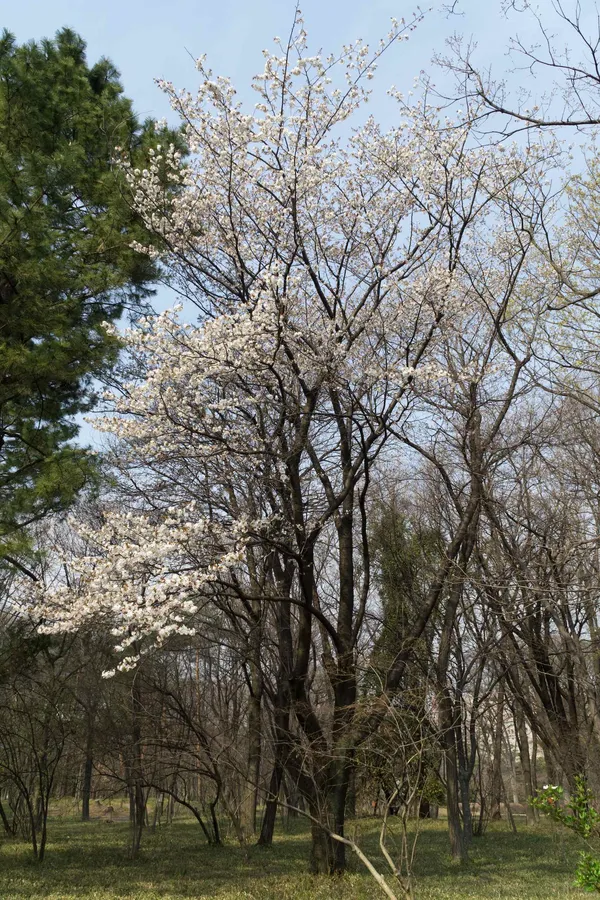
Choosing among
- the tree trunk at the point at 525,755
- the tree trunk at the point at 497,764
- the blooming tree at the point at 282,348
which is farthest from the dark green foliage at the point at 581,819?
the tree trunk at the point at 525,755

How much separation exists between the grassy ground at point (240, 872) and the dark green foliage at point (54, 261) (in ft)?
15.4

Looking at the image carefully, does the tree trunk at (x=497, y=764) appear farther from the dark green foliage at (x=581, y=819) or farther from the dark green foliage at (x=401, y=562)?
the dark green foliage at (x=581, y=819)

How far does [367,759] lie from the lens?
9.23 metres

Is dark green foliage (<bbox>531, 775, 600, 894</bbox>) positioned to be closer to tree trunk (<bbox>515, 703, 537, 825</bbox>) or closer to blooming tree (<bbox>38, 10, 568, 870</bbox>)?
blooming tree (<bbox>38, 10, 568, 870</bbox>)

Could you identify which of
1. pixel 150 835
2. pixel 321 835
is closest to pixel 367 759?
pixel 321 835

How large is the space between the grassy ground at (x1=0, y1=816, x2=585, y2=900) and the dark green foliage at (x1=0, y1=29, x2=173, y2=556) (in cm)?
468

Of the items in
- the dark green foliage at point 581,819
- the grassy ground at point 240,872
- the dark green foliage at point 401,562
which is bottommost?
the grassy ground at point 240,872

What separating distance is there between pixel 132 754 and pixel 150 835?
18.9 ft

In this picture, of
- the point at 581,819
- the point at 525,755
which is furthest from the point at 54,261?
the point at 525,755

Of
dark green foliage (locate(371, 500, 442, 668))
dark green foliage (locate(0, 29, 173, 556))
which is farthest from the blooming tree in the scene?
dark green foliage (locate(371, 500, 442, 668))

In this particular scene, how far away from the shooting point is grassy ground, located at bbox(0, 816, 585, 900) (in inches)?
310

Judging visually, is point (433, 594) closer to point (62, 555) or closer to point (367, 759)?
point (367, 759)

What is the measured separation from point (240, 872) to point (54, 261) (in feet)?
27.8

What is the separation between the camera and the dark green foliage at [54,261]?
739cm
